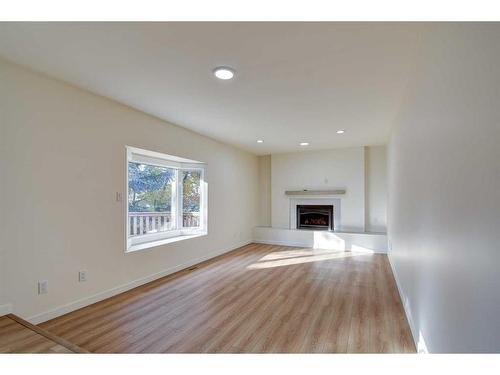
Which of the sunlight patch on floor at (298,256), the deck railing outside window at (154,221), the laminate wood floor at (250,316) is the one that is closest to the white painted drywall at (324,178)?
the sunlight patch on floor at (298,256)

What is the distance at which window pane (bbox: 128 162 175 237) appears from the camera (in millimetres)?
3805

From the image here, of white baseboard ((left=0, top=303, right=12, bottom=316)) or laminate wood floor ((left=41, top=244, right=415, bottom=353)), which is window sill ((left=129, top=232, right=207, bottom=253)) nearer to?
laminate wood floor ((left=41, top=244, right=415, bottom=353))

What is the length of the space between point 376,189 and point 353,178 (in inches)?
22.3

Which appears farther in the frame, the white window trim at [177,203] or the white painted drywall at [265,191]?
the white painted drywall at [265,191]

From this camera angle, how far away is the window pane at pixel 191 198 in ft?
15.4

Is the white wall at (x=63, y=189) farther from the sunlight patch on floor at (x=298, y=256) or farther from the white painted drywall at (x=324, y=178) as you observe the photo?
the white painted drywall at (x=324, y=178)

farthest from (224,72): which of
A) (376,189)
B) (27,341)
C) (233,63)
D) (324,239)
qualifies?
(376,189)

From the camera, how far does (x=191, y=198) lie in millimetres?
4746

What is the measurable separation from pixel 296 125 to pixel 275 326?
9.16ft

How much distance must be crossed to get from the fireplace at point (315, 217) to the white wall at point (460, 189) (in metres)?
4.35
